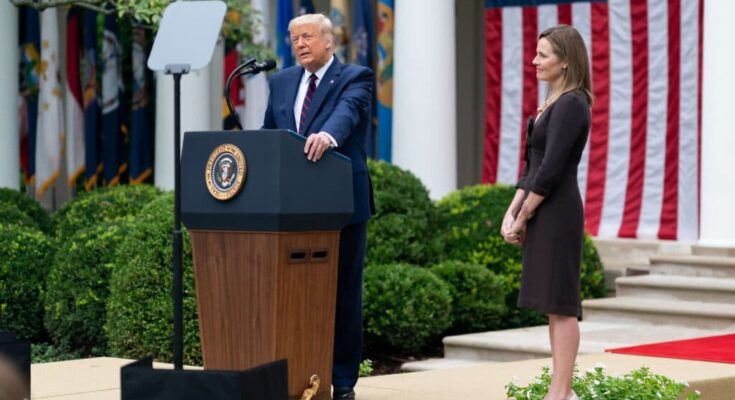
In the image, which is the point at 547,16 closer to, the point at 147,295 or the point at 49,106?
the point at 147,295

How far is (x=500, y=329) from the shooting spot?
12641mm

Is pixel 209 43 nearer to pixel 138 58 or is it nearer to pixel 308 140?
pixel 308 140

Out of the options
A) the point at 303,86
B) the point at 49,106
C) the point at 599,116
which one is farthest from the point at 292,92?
the point at 49,106

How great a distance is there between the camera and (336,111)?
20.2 ft

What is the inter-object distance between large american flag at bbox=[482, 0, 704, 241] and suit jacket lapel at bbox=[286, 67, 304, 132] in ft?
29.0

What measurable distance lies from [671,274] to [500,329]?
1730 mm

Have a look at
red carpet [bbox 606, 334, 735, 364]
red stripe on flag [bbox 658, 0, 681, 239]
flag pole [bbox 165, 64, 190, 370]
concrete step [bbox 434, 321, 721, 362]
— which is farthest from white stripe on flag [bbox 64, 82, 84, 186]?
flag pole [bbox 165, 64, 190, 370]

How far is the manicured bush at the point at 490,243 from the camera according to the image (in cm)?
1288

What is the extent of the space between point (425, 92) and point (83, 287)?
4932 millimetres

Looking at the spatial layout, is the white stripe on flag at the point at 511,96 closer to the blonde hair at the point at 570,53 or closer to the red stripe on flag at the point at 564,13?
the red stripe on flag at the point at 564,13

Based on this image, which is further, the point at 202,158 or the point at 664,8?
the point at 664,8

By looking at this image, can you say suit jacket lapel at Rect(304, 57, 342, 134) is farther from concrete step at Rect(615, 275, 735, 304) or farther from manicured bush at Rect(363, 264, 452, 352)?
concrete step at Rect(615, 275, 735, 304)

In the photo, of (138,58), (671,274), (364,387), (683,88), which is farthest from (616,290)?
(138,58)

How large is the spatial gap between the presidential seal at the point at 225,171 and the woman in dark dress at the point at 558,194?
50.8 inches
